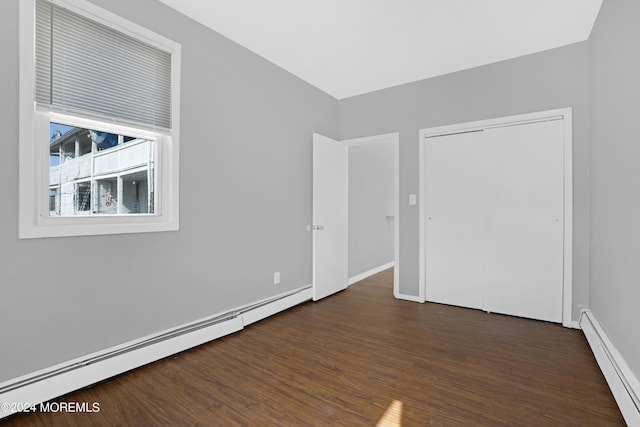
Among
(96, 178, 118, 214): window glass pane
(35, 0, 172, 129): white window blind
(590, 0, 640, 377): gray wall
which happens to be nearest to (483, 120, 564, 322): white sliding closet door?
(590, 0, 640, 377): gray wall

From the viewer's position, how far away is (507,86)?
318 cm

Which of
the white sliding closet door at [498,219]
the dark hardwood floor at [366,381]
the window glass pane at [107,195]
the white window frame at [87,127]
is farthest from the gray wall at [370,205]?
the window glass pane at [107,195]

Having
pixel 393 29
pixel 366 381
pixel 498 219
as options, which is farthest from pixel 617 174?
pixel 366 381

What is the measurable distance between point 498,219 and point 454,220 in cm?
45

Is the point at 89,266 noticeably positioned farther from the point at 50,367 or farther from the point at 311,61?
the point at 311,61

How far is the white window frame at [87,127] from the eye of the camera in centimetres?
169

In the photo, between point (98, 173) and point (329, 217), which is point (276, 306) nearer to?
point (329, 217)

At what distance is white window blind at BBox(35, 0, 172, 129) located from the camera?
5.87 feet

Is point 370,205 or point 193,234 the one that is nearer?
point 193,234

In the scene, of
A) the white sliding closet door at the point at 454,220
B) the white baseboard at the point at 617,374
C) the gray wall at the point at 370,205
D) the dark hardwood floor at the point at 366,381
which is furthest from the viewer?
the gray wall at the point at 370,205

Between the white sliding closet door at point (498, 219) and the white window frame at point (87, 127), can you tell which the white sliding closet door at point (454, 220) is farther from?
the white window frame at point (87, 127)

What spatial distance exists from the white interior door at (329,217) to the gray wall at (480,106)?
539 millimetres

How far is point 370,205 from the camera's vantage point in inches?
209

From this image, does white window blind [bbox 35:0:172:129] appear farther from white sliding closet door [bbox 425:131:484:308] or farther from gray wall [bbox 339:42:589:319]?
white sliding closet door [bbox 425:131:484:308]
